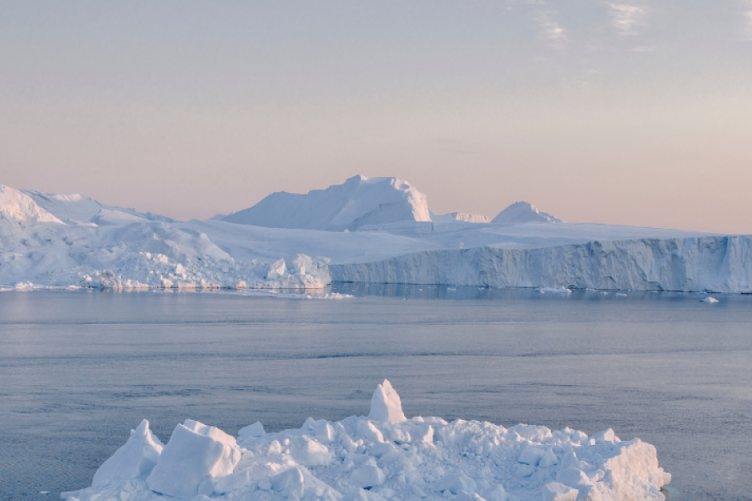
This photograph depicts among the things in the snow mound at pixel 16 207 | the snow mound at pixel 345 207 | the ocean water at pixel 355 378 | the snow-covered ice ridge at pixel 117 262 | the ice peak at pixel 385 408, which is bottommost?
the ocean water at pixel 355 378

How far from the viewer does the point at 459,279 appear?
4331cm

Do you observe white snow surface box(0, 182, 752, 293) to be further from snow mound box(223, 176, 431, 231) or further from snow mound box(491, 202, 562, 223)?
snow mound box(491, 202, 562, 223)

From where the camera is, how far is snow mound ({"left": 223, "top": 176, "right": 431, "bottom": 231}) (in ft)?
264

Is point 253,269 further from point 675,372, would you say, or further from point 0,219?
point 675,372

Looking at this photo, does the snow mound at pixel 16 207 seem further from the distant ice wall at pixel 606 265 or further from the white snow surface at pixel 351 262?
the distant ice wall at pixel 606 265

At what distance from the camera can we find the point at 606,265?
39.6m

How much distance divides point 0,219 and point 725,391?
36.4 metres

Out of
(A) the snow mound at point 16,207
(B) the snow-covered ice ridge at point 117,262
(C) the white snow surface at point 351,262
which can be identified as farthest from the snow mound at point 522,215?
(A) the snow mound at point 16,207

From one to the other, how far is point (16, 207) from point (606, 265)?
3174 cm

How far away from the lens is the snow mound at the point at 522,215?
9719 centimetres

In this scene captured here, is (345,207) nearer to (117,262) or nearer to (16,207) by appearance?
A: (16,207)

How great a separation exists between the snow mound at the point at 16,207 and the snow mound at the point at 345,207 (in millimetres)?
41362

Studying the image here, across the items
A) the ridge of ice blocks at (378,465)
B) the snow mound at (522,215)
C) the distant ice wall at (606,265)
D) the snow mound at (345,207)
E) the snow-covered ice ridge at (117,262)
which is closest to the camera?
the ridge of ice blocks at (378,465)

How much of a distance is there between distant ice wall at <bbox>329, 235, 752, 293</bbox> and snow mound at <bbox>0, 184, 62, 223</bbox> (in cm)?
2088
